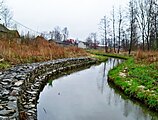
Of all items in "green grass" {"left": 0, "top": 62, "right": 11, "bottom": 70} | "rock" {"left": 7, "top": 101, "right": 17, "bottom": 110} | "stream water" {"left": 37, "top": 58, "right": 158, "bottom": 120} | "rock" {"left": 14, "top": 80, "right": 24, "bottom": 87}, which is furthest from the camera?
"green grass" {"left": 0, "top": 62, "right": 11, "bottom": 70}

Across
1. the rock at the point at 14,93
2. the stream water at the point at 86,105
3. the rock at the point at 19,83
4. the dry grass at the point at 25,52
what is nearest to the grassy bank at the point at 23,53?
the dry grass at the point at 25,52

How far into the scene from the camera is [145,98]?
845cm

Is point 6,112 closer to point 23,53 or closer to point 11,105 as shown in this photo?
point 11,105

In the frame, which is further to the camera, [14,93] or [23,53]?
[23,53]

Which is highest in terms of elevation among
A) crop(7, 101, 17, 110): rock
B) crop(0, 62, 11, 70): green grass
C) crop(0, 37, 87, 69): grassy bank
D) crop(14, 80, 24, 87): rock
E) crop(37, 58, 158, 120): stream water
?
crop(0, 37, 87, 69): grassy bank

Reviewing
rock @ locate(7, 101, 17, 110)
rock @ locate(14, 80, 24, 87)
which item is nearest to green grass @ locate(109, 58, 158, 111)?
rock @ locate(14, 80, 24, 87)

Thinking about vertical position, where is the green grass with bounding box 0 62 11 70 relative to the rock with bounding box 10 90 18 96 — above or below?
above

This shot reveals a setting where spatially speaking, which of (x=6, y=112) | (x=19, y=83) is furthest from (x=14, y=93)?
(x=6, y=112)

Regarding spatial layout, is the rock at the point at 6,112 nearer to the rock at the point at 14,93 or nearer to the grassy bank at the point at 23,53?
the rock at the point at 14,93

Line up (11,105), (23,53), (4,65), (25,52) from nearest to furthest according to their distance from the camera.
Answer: (11,105)
(4,65)
(23,53)
(25,52)

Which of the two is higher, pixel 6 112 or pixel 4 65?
pixel 4 65

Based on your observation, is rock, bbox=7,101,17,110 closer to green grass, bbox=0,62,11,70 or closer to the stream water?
the stream water

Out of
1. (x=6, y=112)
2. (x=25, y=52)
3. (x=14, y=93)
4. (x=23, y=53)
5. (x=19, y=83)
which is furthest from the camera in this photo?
(x=25, y=52)

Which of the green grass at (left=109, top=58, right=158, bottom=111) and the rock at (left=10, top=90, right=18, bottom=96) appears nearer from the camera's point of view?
the rock at (left=10, top=90, right=18, bottom=96)
